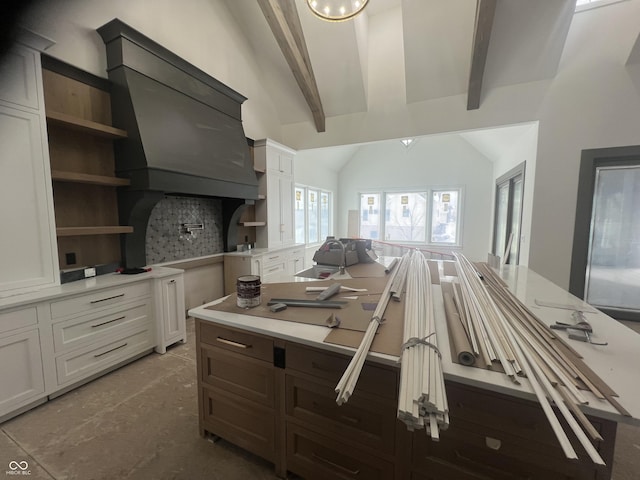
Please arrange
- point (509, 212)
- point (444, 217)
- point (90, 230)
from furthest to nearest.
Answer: point (444, 217)
point (509, 212)
point (90, 230)

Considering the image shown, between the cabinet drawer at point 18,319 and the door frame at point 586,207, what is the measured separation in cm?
550

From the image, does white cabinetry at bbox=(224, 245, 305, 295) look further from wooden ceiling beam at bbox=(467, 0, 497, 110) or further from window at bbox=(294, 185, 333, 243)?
wooden ceiling beam at bbox=(467, 0, 497, 110)

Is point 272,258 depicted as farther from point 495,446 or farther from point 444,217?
point 444,217

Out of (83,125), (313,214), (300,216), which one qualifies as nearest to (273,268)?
(300,216)

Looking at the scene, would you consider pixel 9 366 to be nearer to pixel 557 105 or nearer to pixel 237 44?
pixel 237 44

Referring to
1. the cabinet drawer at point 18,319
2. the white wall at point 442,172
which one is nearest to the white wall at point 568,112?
the white wall at point 442,172

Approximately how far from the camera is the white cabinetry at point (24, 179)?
1.76 metres

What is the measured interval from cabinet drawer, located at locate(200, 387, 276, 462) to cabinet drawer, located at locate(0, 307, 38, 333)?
4.45 ft

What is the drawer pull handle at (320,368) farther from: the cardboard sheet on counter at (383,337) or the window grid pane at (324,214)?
the window grid pane at (324,214)

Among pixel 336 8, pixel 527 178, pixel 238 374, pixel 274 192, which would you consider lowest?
pixel 238 374

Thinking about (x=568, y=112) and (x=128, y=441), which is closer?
(x=128, y=441)

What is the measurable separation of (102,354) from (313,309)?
6.66ft

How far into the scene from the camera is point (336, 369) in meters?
1.10

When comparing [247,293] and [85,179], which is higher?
[85,179]
